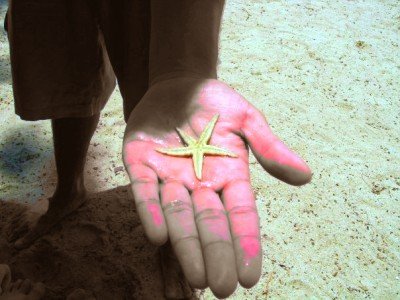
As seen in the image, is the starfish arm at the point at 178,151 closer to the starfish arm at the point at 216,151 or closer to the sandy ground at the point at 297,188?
the starfish arm at the point at 216,151

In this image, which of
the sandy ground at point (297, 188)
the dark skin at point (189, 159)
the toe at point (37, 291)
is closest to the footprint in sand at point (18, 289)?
the toe at point (37, 291)

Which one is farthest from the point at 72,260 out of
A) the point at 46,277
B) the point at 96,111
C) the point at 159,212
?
the point at 159,212

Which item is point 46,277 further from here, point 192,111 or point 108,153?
point 192,111

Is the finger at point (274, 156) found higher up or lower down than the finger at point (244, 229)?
higher up

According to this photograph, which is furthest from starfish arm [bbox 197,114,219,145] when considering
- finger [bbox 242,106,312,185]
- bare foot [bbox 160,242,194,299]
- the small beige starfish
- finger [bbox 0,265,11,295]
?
finger [bbox 0,265,11,295]

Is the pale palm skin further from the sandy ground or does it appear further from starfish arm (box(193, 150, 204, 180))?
the sandy ground

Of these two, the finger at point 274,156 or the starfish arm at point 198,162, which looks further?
the starfish arm at point 198,162

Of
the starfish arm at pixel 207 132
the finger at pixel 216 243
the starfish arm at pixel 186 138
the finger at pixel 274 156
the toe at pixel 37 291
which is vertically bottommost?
the toe at pixel 37 291
